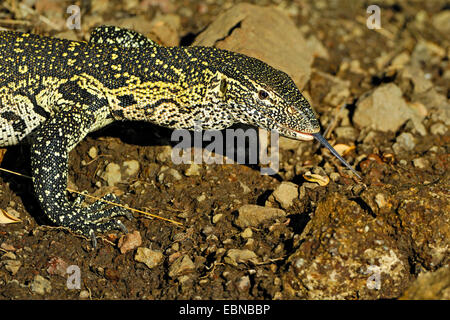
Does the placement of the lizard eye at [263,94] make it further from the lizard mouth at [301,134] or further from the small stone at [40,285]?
the small stone at [40,285]

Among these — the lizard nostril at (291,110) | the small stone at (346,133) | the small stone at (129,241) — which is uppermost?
the lizard nostril at (291,110)

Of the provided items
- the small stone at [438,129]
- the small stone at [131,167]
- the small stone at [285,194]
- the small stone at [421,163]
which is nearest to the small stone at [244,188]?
the small stone at [285,194]

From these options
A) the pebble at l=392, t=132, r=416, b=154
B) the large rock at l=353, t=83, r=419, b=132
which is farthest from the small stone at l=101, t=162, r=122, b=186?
the pebble at l=392, t=132, r=416, b=154

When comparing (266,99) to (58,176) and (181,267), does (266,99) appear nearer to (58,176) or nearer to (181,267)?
(181,267)

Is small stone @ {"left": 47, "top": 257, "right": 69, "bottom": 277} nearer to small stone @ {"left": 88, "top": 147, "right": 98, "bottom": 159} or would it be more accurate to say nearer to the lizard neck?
small stone @ {"left": 88, "top": 147, "right": 98, "bottom": 159}

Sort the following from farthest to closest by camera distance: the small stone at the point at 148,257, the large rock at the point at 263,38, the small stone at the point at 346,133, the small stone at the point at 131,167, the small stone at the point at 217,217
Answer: the small stone at the point at 346,133
the large rock at the point at 263,38
the small stone at the point at 131,167
the small stone at the point at 217,217
the small stone at the point at 148,257
